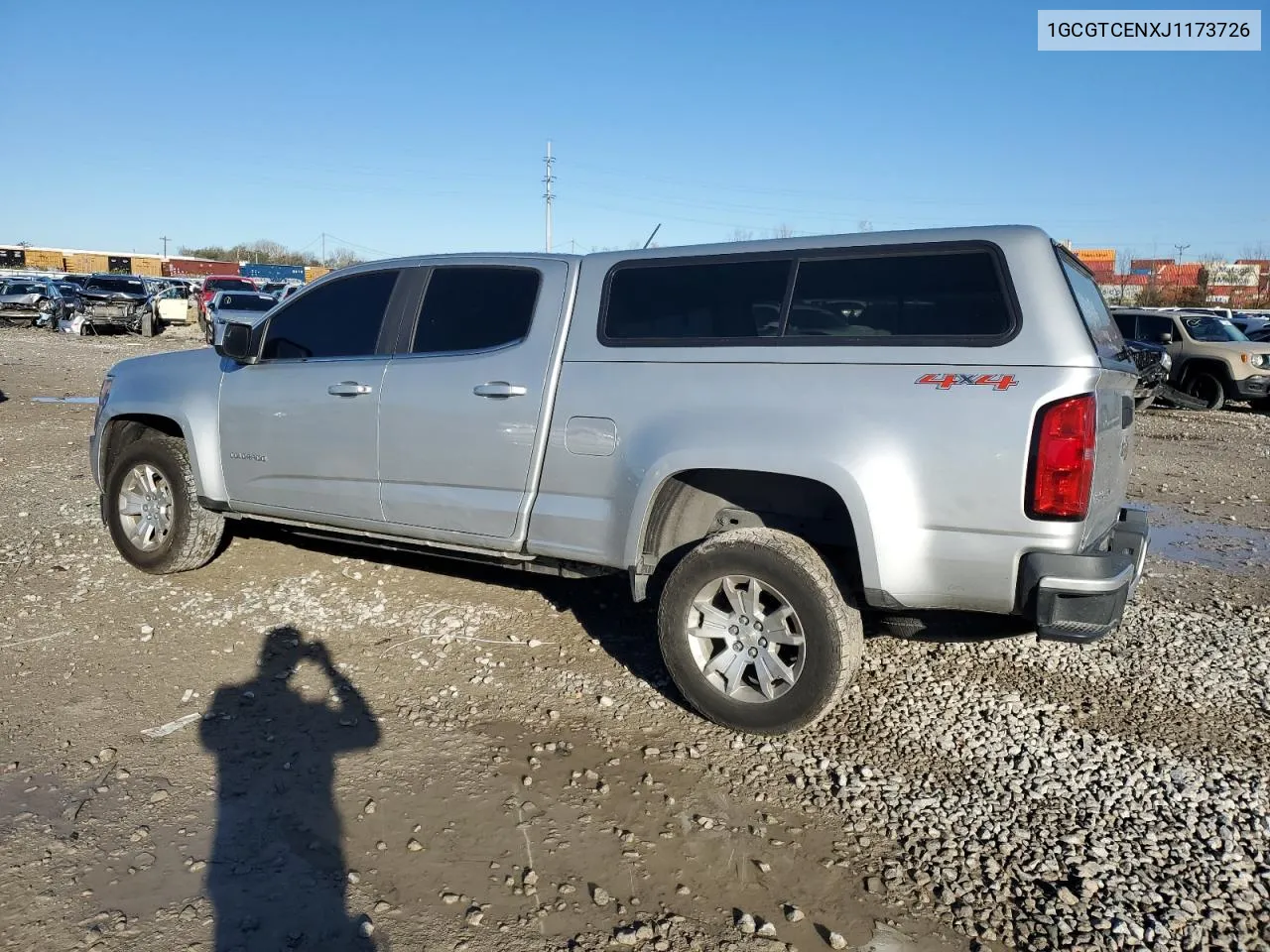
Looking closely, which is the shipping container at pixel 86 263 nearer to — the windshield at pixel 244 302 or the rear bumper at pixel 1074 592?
the windshield at pixel 244 302

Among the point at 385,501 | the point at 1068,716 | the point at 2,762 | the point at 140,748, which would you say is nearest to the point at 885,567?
the point at 1068,716

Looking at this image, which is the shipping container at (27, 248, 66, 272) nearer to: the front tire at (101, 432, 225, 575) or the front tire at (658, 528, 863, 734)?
the front tire at (101, 432, 225, 575)

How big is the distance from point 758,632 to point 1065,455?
4.39 feet

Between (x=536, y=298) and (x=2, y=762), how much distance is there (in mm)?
2864

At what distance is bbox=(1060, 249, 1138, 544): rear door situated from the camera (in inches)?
138

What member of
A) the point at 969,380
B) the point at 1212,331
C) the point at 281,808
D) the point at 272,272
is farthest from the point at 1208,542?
the point at 272,272

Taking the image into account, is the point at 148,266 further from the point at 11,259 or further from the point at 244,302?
the point at 244,302

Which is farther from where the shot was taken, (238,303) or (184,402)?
(238,303)

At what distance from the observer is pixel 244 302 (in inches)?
986

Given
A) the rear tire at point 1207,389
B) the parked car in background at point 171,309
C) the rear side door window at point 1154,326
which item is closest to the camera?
the rear tire at point 1207,389

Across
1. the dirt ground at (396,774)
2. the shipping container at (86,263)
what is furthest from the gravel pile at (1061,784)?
the shipping container at (86,263)

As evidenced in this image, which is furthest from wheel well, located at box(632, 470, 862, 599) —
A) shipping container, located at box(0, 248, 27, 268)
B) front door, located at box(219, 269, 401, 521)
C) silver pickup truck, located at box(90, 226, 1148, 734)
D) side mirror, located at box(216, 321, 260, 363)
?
shipping container, located at box(0, 248, 27, 268)

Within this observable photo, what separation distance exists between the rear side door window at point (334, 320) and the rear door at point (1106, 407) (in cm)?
332

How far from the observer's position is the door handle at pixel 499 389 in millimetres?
4434
